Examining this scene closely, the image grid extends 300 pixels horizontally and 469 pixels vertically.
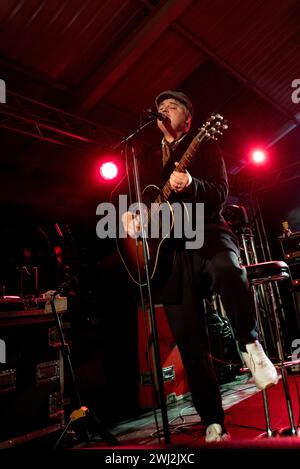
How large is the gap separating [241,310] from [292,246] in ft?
17.7

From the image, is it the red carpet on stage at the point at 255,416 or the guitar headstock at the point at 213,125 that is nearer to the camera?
the guitar headstock at the point at 213,125

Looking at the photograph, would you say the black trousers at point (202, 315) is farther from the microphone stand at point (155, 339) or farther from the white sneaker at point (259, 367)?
the microphone stand at point (155, 339)

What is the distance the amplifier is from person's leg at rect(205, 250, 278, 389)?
5200mm

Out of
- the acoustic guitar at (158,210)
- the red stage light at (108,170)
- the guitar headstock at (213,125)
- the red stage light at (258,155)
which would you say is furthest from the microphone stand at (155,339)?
the red stage light at (258,155)

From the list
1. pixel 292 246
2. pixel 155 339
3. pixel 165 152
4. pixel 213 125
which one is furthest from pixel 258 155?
pixel 155 339

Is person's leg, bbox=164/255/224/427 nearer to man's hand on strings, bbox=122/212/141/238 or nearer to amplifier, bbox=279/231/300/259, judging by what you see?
man's hand on strings, bbox=122/212/141/238

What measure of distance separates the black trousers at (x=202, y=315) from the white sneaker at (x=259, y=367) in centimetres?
5

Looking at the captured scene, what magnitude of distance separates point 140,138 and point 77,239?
6.54 feet

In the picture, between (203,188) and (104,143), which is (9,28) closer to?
(104,143)

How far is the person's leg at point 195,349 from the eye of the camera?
2008 mm

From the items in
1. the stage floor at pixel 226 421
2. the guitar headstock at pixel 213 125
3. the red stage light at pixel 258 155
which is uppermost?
the red stage light at pixel 258 155

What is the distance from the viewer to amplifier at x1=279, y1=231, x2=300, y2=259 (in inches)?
263

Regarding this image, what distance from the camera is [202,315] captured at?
7.13ft

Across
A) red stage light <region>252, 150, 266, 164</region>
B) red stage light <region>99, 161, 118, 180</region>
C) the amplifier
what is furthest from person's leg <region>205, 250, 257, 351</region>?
red stage light <region>252, 150, 266, 164</region>
